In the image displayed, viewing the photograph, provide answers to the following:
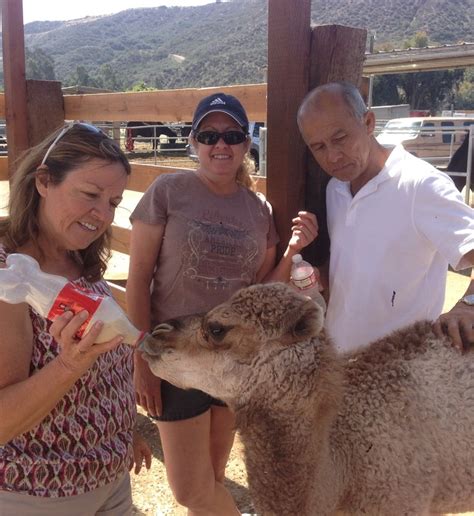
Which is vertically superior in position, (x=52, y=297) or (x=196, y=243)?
(x=52, y=297)

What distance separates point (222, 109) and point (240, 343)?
1229 mm

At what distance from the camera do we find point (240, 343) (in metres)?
2.63

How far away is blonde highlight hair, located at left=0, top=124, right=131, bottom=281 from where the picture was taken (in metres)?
2.32

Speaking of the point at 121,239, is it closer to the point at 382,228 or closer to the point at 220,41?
the point at 382,228

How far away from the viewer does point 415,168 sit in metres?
2.85

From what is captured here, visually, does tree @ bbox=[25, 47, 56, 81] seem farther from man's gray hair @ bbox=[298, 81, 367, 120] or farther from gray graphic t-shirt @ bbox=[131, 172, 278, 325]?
man's gray hair @ bbox=[298, 81, 367, 120]

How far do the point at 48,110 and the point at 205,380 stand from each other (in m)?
3.87

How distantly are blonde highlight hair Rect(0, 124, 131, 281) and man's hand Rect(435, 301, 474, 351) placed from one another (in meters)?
1.57

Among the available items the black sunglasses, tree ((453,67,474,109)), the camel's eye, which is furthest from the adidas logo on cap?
tree ((453,67,474,109))

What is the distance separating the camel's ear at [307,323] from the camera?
100 inches

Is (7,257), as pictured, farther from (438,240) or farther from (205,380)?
(438,240)

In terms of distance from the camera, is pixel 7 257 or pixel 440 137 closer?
pixel 7 257

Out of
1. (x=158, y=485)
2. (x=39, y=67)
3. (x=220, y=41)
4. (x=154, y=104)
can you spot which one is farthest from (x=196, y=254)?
(x=220, y=41)

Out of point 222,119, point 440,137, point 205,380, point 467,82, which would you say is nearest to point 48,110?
point 222,119
